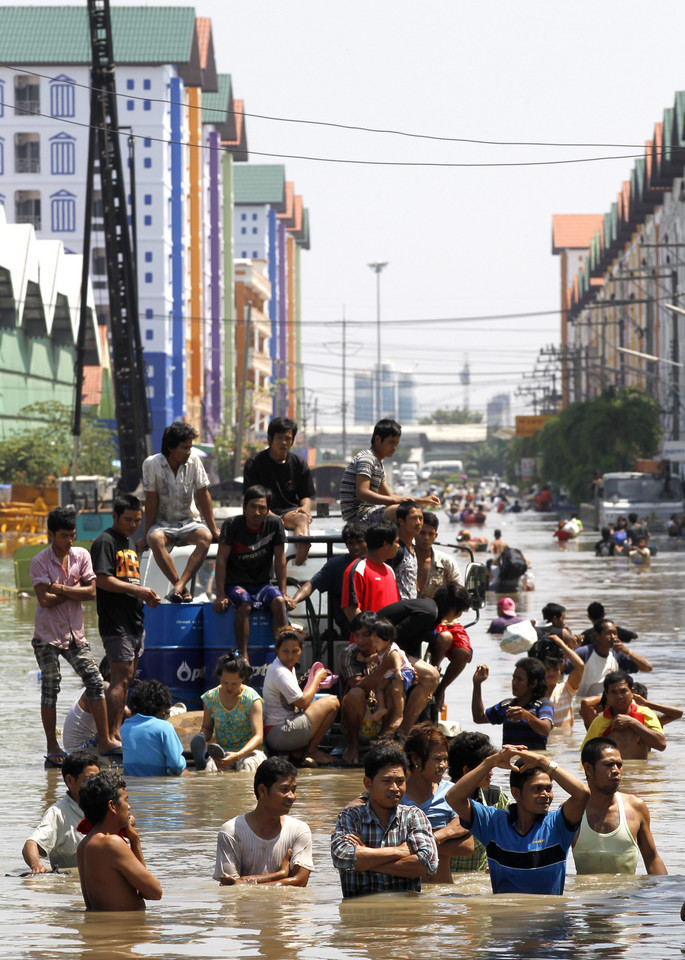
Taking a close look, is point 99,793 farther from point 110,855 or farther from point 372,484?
point 372,484

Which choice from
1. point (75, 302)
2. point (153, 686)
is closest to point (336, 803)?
point (153, 686)

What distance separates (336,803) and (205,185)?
111945 millimetres

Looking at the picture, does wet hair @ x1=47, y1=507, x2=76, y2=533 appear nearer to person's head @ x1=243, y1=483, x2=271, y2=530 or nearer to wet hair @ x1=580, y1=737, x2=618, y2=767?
person's head @ x1=243, y1=483, x2=271, y2=530

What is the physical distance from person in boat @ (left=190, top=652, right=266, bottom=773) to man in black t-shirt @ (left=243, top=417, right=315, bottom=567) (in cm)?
124

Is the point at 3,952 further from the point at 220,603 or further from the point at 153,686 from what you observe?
the point at 220,603

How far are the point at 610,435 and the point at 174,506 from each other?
68392 millimetres

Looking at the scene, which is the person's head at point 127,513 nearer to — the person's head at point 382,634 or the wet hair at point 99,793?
the person's head at point 382,634

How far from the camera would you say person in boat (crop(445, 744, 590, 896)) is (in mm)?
7891

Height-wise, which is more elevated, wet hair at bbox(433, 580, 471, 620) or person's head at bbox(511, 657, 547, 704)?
wet hair at bbox(433, 580, 471, 620)

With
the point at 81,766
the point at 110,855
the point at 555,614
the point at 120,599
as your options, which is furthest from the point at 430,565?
the point at 110,855

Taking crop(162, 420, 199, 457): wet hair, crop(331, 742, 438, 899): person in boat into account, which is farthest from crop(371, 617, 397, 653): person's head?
crop(331, 742, 438, 899): person in boat

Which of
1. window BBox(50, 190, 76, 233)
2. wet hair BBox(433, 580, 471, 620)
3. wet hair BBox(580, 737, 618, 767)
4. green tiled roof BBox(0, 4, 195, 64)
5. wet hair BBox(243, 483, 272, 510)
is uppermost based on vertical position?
green tiled roof BBox(0, 4, 195, 64)

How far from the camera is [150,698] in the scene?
12297 mm

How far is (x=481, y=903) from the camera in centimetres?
830
